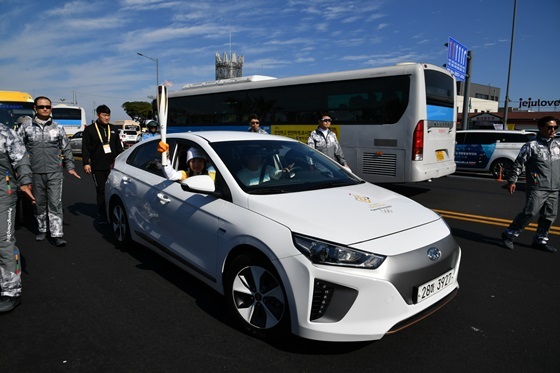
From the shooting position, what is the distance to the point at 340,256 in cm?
239

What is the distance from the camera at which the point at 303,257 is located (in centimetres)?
242

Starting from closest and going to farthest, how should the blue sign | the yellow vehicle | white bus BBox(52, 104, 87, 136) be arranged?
1. the yellow vehicle
2. the blue sign
3. white bus BBox(52, 104, 87, 136)

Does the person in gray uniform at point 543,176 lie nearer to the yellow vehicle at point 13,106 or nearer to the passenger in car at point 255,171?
the passenger in car at point 255,171

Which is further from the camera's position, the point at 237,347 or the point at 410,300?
the point at 237,347

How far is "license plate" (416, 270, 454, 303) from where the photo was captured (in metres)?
2.51

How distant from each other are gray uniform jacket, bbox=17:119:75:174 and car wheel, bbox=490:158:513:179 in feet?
40.8

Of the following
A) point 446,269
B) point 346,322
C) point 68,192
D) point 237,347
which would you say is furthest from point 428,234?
point 68,192

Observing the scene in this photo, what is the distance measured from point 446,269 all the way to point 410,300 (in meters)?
0.45

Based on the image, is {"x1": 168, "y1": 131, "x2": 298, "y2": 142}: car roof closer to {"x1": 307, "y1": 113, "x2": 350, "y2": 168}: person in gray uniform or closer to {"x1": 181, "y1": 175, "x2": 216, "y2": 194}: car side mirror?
{"x1": 181, "y1": 175, "x2": 216, "y2": 194}: car side mirror

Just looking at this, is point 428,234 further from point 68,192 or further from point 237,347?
point 68,192

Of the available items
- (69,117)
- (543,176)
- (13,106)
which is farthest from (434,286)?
(69,117)

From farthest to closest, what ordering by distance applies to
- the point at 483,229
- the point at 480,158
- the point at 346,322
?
1. the point at 480,158
2. the point at 483,229
3. the point at 346,322

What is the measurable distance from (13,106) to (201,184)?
12.3 metres

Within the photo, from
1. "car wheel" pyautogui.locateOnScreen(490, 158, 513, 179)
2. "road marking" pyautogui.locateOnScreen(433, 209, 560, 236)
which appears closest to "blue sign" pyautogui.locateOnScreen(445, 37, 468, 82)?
"car wheel" pyautogui.locateOnScreen(490, 158, 513, 179)
